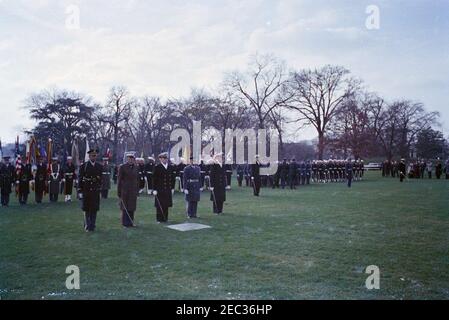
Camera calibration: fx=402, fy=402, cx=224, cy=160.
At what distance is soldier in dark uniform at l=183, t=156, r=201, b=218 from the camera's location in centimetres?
1218

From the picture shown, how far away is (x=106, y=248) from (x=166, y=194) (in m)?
3.74

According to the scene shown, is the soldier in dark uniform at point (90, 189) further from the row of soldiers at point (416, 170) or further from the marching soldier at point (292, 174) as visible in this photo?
the row of soldiers at point (416, 170)

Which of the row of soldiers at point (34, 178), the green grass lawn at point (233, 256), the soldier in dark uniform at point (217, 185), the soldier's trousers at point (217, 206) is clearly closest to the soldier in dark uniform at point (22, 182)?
the row of soldiers at point (34, 178)

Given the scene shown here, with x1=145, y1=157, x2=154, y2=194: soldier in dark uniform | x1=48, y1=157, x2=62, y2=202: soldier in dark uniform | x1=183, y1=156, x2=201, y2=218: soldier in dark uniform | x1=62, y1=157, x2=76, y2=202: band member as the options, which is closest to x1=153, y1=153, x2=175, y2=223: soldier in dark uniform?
x1=183, y1=156, x2=201, y2=218: soldier in dark uniform

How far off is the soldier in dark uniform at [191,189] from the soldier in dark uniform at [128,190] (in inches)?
69.6

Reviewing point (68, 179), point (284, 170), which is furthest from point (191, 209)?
point (284, 170)

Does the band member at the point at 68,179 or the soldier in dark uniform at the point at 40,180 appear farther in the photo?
the band member at the point at 68,179

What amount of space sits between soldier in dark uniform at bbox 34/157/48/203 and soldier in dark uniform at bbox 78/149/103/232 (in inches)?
298

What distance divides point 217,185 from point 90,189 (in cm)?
443

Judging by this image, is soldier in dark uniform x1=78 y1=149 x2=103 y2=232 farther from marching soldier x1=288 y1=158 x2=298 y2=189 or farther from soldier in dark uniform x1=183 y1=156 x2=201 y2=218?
marching soldier x1=288 y1=158 x2=298 y2=189

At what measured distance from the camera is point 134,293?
5277 mm

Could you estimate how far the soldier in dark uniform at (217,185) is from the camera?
517 inches

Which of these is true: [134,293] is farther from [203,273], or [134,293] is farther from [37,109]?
[37,109]
